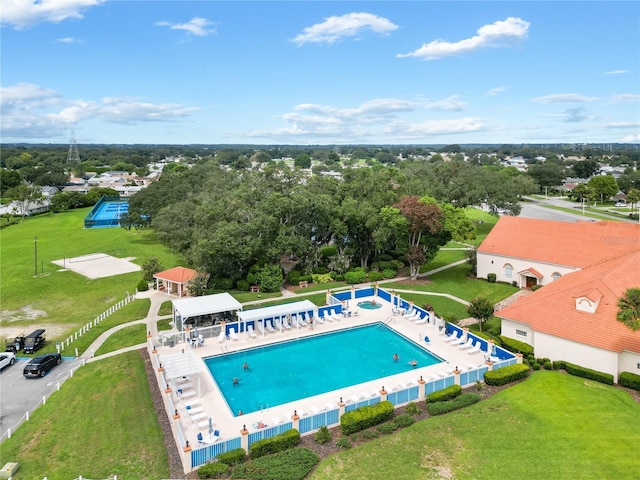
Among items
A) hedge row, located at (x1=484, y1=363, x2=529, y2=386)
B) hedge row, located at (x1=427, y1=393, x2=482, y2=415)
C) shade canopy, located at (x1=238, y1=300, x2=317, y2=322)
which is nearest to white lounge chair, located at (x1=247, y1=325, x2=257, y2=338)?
shade canopy, located at (x1=238, y1=300, x2=317, y2=322)

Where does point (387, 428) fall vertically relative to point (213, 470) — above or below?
below

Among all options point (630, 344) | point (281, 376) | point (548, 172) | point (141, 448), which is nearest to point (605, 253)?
point (630, 344)

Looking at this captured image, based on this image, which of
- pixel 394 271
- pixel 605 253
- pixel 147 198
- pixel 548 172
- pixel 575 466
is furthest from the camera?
pixel 548 172

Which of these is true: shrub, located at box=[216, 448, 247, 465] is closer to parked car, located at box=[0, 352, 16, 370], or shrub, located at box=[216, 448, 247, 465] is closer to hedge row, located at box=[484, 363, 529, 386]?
hedge row, located at box=[484, 363, 529, 386]

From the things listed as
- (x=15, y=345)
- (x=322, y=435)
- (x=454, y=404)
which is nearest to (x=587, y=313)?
(x=454, y=404)

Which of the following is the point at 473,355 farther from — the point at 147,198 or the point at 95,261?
the point at 147,198

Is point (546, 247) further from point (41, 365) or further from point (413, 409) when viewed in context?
point (41, 365)
